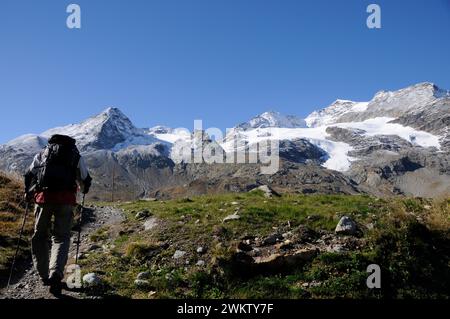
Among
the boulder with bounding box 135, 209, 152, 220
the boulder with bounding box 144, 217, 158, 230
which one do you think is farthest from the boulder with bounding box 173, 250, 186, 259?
the boulder with bounding box 135, 209, 152, 220

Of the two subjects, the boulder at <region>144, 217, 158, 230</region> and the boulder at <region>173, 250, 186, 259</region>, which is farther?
the boulder at <region>144, 217, 158, 230</region>

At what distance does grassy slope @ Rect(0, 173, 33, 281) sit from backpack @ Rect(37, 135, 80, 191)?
11.8 feet

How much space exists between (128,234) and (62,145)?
666cm

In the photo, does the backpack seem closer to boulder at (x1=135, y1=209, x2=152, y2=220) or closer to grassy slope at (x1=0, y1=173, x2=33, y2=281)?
grassy slope at (x1=0, y1=173, x2=33, y2=281)

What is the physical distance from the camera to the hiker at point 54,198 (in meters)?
11.0

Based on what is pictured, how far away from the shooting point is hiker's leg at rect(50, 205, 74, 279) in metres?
10.8

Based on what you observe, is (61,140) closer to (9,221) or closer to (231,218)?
(231,218)

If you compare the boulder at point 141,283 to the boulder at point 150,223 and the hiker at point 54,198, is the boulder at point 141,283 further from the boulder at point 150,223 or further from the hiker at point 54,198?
the boulder at point 150,223

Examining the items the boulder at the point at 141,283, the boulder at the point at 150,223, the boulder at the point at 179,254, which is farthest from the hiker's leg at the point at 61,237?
the boulder at the point at 150,223

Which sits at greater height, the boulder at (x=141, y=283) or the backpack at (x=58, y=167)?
the backpack at (x=58, y=167)

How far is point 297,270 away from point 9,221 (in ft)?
39.7

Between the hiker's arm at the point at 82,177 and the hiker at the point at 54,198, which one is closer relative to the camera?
the hiker at the point at 54,198
